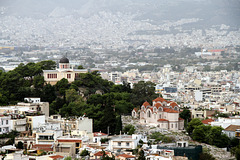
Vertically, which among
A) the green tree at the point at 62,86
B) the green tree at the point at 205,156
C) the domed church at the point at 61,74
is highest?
the domed church at the point at 61,74

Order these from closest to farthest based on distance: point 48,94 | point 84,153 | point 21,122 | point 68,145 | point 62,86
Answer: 1. point 84,153
2. point 68,145
3. point 21,122
4. point 48,94
5. point 62,86

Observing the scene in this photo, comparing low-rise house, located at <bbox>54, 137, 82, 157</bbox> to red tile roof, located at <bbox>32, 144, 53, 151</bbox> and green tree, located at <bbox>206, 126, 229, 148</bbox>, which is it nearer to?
red tile roof, located at <bbox>32, 144, 53, 151</bbox>

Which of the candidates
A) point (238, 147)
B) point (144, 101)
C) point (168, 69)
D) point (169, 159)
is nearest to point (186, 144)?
point (238, 147)

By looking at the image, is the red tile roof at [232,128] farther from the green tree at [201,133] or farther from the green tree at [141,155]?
the green tree at [141,155]

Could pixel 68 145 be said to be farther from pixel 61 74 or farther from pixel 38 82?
pixel 61 74

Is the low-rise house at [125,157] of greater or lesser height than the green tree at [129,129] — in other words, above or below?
below

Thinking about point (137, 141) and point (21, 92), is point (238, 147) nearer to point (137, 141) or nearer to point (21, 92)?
point (137, 141)

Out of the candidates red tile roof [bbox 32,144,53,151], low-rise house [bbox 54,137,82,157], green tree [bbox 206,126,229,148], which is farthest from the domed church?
red tile roof [bbox 32,144,53,151]

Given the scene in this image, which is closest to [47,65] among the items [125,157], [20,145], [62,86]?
[62,86]

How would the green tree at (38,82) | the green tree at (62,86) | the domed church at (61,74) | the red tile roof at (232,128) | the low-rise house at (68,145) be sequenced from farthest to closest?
the domed church at (61,74) → the green tree at (38,82) → the green tree at (62,86) → the red tile roof at (232,128) → the low-rise house at (68,145)

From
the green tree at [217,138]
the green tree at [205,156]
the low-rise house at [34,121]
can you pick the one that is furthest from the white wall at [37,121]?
the green tree at [217,138]

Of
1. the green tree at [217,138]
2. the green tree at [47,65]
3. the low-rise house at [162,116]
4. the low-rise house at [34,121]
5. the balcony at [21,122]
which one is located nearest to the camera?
the balcony at [21,122]
